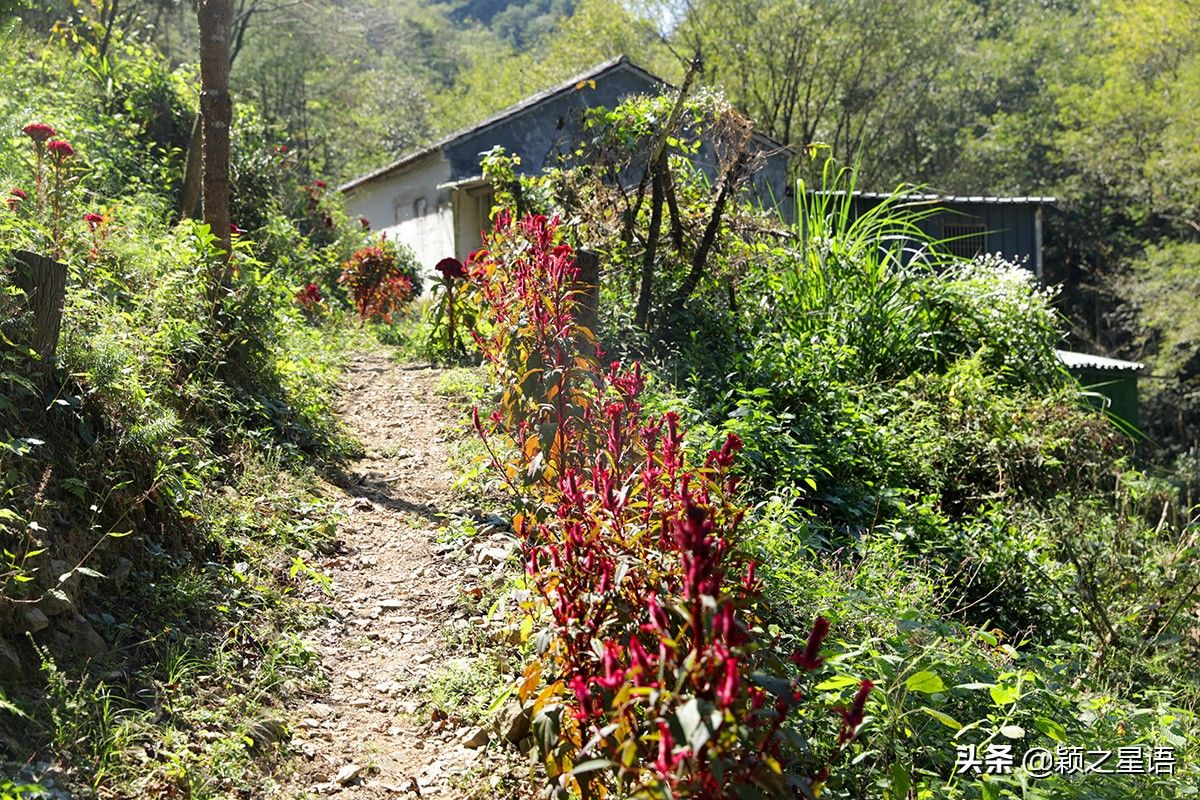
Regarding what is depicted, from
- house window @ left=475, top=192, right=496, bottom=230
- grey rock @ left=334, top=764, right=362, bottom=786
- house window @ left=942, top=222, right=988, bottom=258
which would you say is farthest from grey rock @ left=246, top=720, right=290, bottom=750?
house window @ left=942, top=222, right=988, bottom=258

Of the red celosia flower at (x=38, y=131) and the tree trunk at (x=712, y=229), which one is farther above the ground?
the red celosia flower at (x=38, y=131)

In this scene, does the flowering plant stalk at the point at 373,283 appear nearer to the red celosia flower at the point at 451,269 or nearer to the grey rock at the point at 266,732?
the red celosia flower at the point at 451,269

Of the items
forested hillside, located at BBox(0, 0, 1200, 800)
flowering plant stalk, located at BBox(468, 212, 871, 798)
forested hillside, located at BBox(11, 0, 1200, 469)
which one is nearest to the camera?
flowering plant stalk, located at BBox(468, 212, 871, 798)

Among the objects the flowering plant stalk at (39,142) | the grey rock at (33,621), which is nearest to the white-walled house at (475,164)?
the flowering plant stalk at (39,142)


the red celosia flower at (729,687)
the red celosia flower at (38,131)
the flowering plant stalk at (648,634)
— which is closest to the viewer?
the red celosia flower at (729,687)

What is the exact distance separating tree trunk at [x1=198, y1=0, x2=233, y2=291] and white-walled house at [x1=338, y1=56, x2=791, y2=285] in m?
8.51

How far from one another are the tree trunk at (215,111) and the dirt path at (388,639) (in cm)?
197

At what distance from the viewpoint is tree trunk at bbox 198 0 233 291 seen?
7.09 metres

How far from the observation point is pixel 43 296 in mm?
4305

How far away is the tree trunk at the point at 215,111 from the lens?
7094 mm

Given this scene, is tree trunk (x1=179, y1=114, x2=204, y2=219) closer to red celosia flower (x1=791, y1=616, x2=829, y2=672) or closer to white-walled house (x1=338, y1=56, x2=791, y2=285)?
white-walled house (x1=338, y1=56, x2=791, y2=285)

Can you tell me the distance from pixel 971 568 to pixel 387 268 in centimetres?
896

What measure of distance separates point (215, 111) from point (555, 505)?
4.88m

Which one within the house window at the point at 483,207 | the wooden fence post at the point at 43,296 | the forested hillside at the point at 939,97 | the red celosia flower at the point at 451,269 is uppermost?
the forested hillside at the point at 939,97
